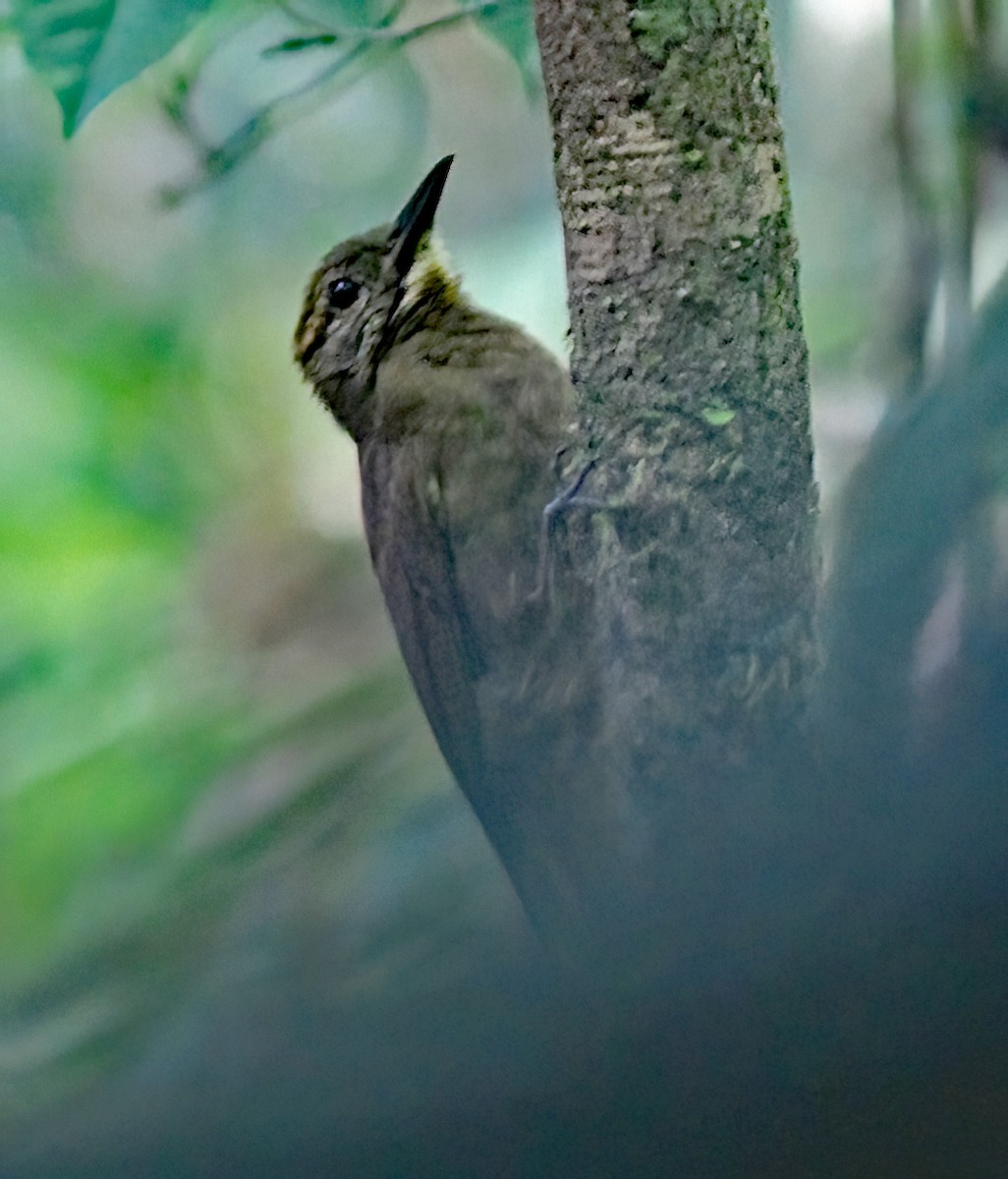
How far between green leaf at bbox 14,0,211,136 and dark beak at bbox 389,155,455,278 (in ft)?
0.99

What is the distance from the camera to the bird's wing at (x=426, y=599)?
57.1 inches

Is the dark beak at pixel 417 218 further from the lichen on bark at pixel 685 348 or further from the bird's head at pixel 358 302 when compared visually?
the lichen on bark at pixel 685 348

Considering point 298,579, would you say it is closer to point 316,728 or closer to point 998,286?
point 316,728

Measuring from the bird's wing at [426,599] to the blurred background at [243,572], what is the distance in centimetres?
3

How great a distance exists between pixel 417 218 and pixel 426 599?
0.47m

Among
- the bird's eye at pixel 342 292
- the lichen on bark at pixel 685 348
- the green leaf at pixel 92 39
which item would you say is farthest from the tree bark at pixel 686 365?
the green leaf at pixel 92 39

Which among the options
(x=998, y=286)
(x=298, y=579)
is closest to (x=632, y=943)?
(x=298, y=579)

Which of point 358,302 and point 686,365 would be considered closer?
point 686,365

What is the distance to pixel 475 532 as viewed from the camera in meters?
1.52

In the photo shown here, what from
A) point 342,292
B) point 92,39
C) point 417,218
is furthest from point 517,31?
point 92,39

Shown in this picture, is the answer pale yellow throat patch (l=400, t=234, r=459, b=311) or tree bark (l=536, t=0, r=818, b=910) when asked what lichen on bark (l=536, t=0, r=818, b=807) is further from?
pale yellow throat patch (l=400, t=234, r=459, b=311)

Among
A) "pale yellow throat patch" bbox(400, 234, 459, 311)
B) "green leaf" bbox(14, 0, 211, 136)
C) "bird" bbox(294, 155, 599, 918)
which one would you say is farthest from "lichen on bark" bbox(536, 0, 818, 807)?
"green leaf" bbox(14, 0, 211, 136)

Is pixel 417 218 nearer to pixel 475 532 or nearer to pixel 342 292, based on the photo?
pixel 342 292

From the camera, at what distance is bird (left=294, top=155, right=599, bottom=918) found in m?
1.42
